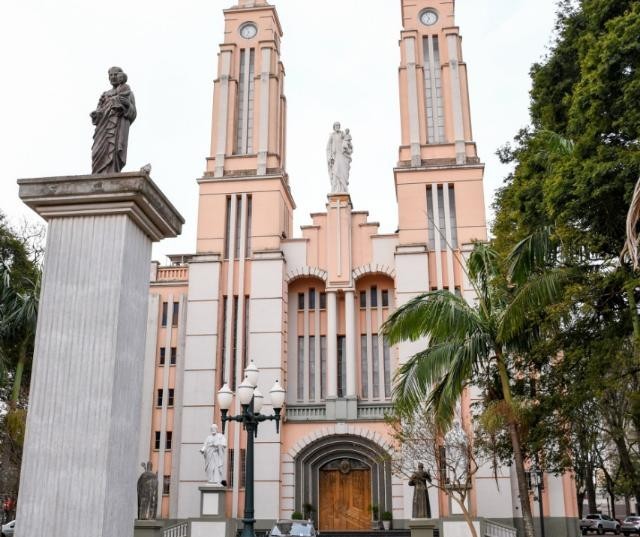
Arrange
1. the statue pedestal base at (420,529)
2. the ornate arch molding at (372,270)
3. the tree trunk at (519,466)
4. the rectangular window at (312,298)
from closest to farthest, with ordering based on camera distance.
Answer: the tree trunk at (519,466), the statue pedestal base at (420,529), the ornate arch molding at (372,270), the rectangular window at (312,298)

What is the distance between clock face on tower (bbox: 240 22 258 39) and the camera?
29373 millimetres

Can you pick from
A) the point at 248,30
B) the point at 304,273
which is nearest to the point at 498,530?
the point at 304,273

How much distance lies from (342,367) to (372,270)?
3.68 m

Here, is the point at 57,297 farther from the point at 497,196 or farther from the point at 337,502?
the point at 337,502

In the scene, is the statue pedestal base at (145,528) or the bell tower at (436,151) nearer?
the statue pedestal base at (145,528)

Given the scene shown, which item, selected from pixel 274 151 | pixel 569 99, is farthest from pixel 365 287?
pixel 569 99

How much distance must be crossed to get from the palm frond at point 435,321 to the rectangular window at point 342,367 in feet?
41.9

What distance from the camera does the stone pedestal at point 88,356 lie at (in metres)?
5.62

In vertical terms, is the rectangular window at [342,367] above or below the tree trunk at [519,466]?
above

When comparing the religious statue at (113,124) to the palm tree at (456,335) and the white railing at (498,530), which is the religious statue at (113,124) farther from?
the white railing at (498,530)

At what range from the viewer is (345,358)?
25766 millimetres

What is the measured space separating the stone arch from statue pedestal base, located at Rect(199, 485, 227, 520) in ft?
14.3

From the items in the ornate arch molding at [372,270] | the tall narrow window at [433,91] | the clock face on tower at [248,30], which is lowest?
the ornate arch molding at [372,270]

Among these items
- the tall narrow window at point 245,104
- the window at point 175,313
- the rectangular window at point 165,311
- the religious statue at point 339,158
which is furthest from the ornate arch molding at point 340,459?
the tall narrow window at point 245,104
